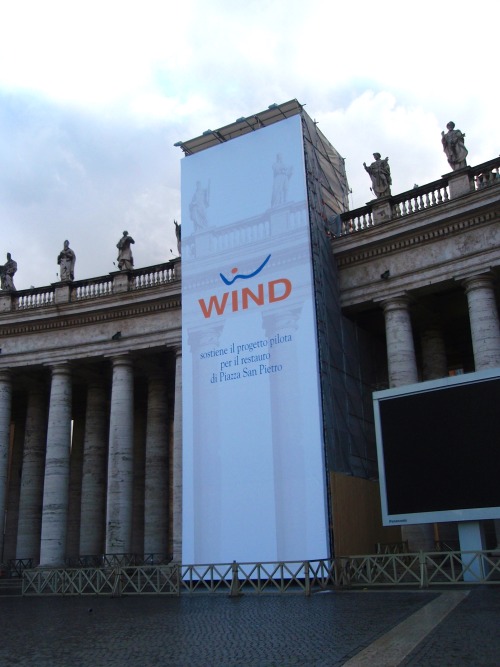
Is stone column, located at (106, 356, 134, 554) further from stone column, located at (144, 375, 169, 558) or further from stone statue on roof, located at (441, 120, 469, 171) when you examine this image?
stone statue on roof, located at (441, 120, 469, 171)

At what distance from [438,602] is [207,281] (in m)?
16.7

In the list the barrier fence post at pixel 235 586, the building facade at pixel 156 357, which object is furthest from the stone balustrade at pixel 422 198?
the barrier fence post at pixel 235 586

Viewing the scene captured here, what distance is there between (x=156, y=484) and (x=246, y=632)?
21450mm

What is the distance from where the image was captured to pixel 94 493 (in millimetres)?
34594

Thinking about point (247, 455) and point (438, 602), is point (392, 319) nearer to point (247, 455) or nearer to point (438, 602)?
point (247, 455)

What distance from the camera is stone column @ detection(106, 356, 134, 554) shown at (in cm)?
2942

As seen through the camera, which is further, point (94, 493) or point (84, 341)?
point (94, 493)

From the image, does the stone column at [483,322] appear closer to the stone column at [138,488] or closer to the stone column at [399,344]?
the stone column at [399,344]

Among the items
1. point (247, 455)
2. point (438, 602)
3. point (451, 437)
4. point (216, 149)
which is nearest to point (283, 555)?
point (247, 455)

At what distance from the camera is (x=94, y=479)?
34.7m

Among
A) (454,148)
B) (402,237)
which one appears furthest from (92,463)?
(454,148)

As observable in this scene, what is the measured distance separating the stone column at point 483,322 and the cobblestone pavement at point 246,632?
9.01 m

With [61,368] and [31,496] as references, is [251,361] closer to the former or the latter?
[61,368]

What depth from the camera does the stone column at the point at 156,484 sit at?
3375 cm
